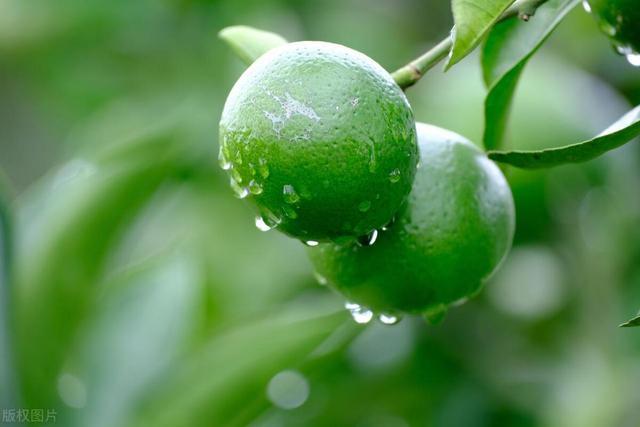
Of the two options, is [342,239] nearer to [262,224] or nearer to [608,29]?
[262,224]

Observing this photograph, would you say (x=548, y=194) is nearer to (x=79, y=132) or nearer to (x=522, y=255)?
(x=522, y=255)

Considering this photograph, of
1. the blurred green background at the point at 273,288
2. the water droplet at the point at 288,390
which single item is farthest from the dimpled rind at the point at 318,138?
the water droplet at the point at 288,390

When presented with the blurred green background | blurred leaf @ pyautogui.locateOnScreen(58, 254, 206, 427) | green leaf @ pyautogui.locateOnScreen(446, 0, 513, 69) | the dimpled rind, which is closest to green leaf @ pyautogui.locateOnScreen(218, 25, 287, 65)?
the dimpled rind

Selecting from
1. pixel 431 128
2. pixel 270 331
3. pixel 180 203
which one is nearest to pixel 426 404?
pixel 270 331

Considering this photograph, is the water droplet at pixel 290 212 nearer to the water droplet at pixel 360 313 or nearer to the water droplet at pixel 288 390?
the water droplet at pixel 360 313

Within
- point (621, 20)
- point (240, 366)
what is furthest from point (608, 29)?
point (240, 366)
